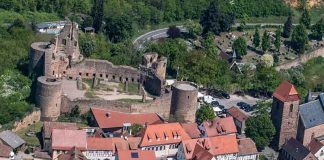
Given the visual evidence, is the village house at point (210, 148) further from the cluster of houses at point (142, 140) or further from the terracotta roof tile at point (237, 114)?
the terracotta roof tile at point (237, 114)

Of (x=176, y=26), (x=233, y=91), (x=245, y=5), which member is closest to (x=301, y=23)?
(x=245, y=5)

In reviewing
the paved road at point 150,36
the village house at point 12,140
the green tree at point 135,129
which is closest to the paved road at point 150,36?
the paved road at point 150,36

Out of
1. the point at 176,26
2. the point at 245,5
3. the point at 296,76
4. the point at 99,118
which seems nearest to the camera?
the point at 99,118

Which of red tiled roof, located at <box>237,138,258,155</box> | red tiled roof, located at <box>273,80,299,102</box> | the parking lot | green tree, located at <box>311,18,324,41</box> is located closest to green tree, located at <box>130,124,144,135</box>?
red tiled roof, located at <box>237,138,258,155</box>

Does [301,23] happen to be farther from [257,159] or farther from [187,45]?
[257,159]

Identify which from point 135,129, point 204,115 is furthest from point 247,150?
point 135,129

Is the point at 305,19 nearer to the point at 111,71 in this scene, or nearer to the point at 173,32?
the point at 173,32
